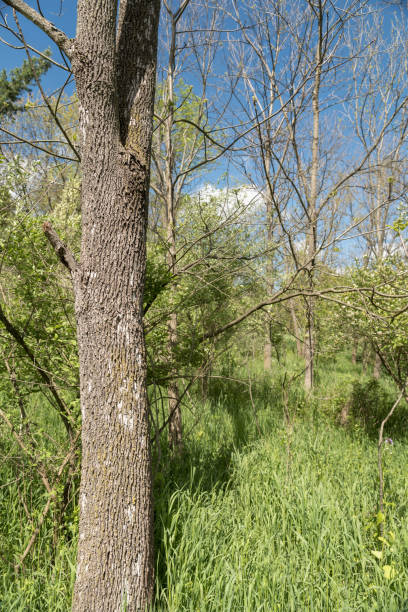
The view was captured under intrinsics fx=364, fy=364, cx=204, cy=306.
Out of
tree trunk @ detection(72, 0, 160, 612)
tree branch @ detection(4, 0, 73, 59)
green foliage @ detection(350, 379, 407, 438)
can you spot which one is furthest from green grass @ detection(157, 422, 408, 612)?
tree branch @ detection(4, 0, 73, 59)

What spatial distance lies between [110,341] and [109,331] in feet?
0.17

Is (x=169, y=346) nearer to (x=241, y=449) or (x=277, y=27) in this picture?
(x=241, y=449)

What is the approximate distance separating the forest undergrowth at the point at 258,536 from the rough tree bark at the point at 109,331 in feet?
1.21

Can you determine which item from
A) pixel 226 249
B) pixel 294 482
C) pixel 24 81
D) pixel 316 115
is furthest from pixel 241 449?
pixel 24 81

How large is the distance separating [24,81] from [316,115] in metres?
12.6

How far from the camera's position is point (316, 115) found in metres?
6.14

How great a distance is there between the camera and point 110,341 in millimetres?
1890

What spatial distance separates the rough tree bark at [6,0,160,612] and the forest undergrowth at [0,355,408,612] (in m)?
0.37

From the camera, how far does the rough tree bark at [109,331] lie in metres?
1.78

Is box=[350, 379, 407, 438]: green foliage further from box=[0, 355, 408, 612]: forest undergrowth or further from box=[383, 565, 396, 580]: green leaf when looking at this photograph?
box=[383, 565, 396, 580]: green leaf

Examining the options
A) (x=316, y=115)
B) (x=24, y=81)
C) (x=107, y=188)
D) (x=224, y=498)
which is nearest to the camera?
(x=107, y=188)

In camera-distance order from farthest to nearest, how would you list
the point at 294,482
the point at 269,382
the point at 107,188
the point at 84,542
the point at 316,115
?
1. the point at 269,382
2. the point at 316,115
3. the point at 294,482
4. the point at 107,188
5. the point at 84,542

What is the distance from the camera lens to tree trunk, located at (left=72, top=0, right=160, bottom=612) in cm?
178

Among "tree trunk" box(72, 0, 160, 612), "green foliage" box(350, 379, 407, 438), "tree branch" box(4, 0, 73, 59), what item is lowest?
"green foliage" box(350, 379, 407, 438)
